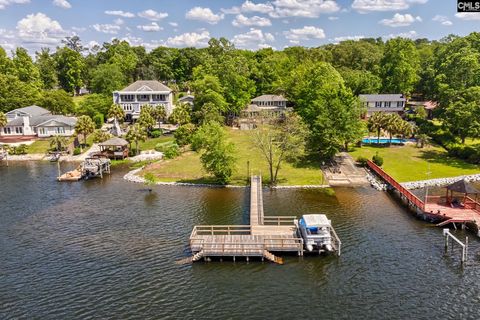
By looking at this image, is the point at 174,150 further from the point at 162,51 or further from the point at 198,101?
the point at 162,51

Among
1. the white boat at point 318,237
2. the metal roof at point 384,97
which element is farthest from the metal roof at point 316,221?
the metal roof at point 384,97

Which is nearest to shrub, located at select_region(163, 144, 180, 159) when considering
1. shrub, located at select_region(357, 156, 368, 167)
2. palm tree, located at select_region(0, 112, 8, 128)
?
shrub, located at select_region(357, 156, 368, 167)

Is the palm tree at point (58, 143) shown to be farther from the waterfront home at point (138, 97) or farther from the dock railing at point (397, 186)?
the dock railing at point (397, 186)

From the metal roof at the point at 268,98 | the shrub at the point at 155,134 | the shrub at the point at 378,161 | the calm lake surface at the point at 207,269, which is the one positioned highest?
the metal roof at the point at 268,98

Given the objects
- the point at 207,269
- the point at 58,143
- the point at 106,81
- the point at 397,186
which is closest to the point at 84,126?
the point at 58,143

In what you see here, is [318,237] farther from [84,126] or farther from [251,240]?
[84,126]

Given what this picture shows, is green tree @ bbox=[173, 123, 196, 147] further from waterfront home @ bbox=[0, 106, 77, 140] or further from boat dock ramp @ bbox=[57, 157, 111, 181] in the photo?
waterfront home @ bbox=[0, 106, 77, 140]

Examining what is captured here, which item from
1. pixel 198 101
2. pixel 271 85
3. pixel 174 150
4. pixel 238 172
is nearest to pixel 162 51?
pixel 271 85
